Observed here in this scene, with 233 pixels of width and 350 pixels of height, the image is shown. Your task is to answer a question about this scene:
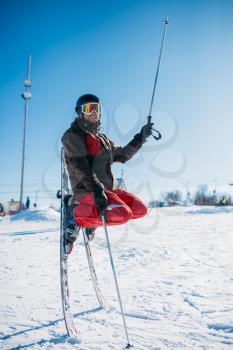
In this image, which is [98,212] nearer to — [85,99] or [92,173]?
[92,173]

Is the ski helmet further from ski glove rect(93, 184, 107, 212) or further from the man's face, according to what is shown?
ski glove rect(93, 184, 107, 212)

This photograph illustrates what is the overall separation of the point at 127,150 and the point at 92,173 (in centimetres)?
102

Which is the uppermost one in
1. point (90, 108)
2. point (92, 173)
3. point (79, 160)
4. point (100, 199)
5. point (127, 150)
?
point (90, 108)

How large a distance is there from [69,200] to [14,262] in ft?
10.1

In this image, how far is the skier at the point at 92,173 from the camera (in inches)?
91.2

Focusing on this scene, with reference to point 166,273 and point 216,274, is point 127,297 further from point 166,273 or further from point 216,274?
point 216,274

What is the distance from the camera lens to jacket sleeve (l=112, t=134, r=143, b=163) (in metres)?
3.28

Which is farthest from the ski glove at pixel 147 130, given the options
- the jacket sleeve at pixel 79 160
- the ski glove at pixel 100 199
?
the ski glove at pixel 100 199

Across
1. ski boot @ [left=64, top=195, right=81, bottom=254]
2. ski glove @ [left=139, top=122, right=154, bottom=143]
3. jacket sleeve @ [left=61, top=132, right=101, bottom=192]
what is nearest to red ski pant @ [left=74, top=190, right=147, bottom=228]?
jacket sleeve @ [left=61, top=132, right=101, bottom=192]

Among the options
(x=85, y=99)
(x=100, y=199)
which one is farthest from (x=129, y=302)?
(x=85, y=99)

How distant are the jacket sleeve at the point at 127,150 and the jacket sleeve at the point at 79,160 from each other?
78 centimetres

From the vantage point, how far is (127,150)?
332 centimetres

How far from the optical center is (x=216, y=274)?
429 cm

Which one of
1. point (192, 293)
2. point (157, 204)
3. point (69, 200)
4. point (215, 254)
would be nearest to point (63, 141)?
point (69, 200)
